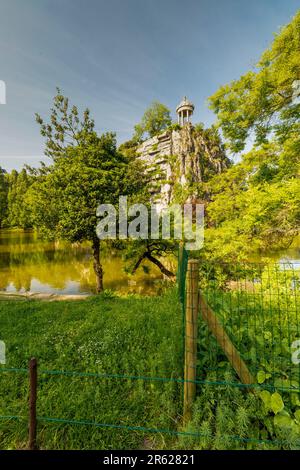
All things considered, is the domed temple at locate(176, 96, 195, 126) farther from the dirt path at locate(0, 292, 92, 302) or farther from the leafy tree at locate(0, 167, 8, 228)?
the dirt path at locate(0, 292, 92, 302)

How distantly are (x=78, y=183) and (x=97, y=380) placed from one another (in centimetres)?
695

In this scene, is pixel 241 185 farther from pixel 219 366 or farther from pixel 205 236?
pixel 219 366

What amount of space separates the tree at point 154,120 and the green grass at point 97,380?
155ft

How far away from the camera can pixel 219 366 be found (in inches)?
92.5

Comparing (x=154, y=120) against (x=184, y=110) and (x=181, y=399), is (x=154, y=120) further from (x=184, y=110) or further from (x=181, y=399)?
(x=181, y=399)

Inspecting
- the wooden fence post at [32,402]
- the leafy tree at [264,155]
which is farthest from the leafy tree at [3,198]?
the wooden fence post at [32,402]

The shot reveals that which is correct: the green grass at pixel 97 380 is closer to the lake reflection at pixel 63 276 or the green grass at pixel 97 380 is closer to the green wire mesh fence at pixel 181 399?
the green wire mesh fence at pixel 181 399

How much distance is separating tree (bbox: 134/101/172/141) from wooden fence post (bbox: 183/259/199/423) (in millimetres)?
48079

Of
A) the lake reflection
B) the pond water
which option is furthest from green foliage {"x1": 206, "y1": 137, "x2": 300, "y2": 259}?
the lake reflection

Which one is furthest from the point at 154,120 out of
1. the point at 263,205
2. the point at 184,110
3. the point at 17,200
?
the point at 263,205

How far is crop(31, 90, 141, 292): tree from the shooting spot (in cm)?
782

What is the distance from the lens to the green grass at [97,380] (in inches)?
80.0
